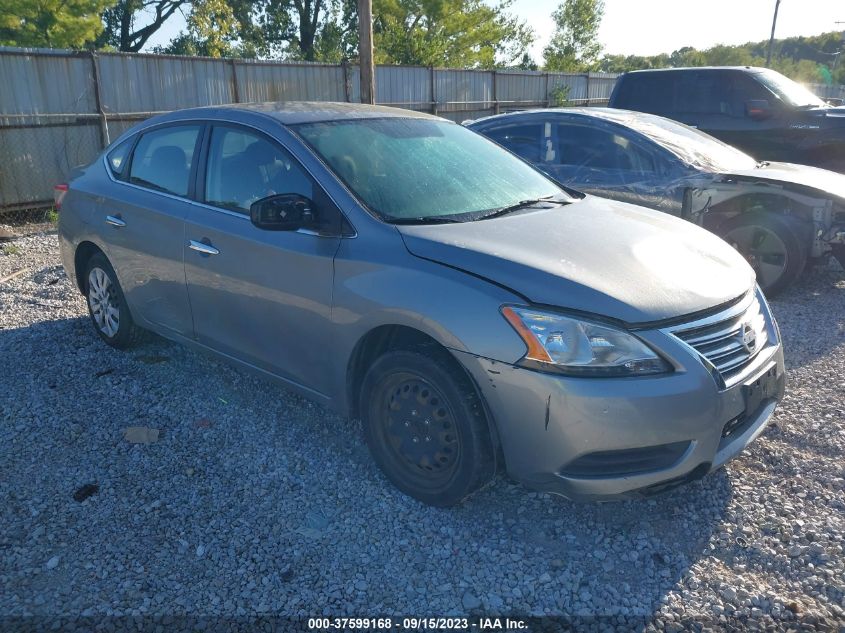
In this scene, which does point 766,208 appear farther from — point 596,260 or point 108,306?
point 108,306

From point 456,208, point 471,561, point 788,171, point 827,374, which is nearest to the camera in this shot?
point 471,561

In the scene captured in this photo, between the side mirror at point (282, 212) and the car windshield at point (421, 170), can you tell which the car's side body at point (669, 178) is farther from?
the side mirror at point (282, 212)

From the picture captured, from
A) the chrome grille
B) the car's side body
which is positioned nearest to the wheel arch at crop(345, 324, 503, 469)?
the chrome grille

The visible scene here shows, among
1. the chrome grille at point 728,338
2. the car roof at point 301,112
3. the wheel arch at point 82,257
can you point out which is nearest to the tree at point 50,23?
the wheel arch at point 82,257

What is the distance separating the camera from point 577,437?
2734 millimetres

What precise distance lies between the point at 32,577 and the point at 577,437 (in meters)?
2.23

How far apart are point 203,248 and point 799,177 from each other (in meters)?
5.26

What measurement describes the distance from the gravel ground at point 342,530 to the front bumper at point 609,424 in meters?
0.36

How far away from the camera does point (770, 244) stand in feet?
20.7

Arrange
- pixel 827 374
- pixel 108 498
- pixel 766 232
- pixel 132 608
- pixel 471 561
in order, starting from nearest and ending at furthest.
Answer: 1. pixel 132 608
2. pixel 471 561
3. pixel 108 498
4. pixel 827 374
5. pixel 766 232

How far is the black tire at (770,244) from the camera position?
6.18 meters

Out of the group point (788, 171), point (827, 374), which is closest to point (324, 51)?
point (788, 171)

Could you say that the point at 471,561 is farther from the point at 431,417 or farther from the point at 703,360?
the point at 703,360

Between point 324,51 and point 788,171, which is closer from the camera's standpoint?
point 788,171
